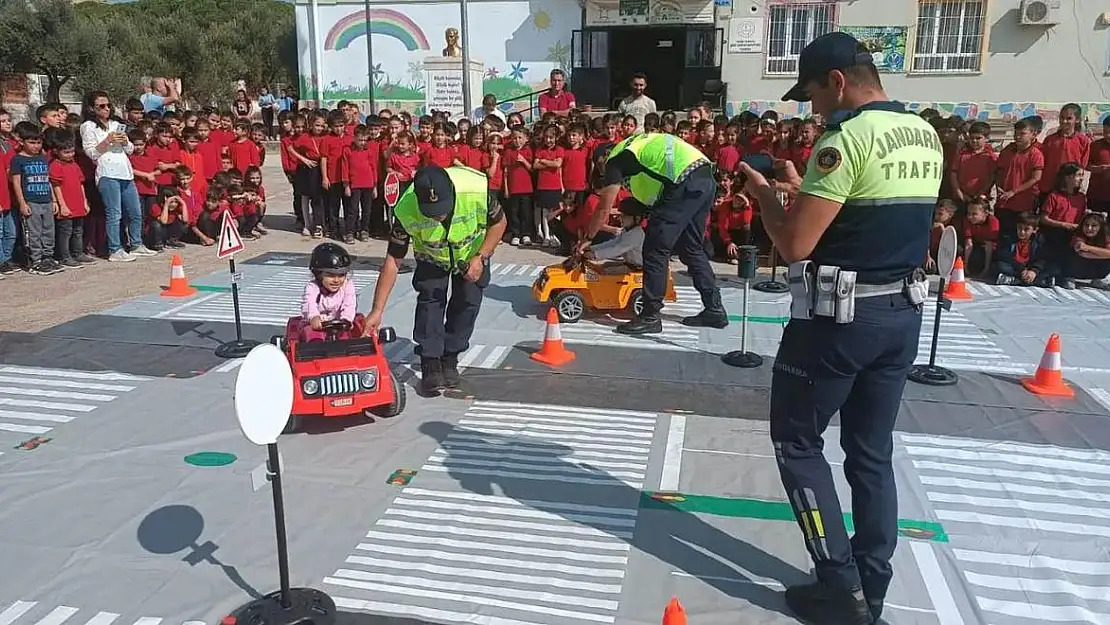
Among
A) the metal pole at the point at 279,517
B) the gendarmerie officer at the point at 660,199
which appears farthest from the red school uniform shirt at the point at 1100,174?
Answer: the metal pole at the point at 279,517

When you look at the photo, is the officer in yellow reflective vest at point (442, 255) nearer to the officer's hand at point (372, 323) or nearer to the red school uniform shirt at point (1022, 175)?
the officer's hand at point (372, 323)

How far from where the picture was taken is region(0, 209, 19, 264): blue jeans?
865cm

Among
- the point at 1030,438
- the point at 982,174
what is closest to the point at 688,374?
the point at 1030,438

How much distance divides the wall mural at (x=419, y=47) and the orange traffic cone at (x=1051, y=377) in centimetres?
2080

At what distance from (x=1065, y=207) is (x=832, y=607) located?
7.47 meters

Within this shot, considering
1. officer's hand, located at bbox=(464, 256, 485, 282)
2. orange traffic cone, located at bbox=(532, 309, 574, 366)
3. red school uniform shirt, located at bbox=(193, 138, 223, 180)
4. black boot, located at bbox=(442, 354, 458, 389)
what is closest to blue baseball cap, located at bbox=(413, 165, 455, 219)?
officer's hand, located at bbox=(464, 256, 485, 282)

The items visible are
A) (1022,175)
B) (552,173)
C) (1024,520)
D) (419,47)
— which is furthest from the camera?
(419,47)

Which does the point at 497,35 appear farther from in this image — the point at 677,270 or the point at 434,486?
the point at 434,486

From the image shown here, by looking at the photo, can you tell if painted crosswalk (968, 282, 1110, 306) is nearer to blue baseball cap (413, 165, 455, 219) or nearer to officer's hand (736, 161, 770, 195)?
blue baseball cap (413, 165, 455, 219)

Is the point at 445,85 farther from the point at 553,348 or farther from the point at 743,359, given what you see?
the point at 743,359

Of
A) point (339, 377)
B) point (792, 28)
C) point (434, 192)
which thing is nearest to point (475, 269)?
point (434, 192)

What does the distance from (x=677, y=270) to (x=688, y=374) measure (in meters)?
3.80

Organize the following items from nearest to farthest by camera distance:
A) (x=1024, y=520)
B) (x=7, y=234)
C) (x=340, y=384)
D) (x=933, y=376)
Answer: (x=1024, y=520) → (x=340, y=384) → (x=933, y=376) → (x=7, y=234)

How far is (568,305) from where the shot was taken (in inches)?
283
